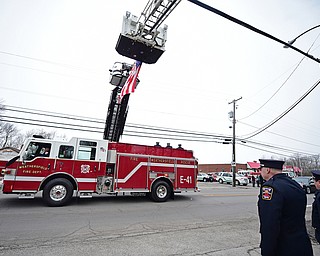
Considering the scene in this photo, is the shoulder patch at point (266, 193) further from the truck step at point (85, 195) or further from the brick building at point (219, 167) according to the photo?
the brick building at point (219, 167)

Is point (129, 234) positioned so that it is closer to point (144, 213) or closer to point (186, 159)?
point (144, 213)

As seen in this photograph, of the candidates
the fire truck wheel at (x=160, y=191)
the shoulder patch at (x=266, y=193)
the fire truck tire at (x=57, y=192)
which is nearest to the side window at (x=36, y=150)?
the fire truck tire at (x=57, y=192)

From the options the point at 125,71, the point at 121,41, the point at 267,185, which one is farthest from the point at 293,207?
the point at 125,71

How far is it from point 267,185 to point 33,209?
7794 millimetres

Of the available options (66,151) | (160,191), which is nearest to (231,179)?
(160,191)

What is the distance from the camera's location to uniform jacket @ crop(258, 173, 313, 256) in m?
2.15

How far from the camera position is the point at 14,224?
5.43 meters

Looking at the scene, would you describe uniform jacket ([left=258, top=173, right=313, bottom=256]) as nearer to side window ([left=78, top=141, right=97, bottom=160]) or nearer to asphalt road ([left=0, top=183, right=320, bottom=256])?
asphalt road ([left=0, top=183, right=320, bottom=256])

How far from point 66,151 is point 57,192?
1623mm

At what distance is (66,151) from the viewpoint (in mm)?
8500

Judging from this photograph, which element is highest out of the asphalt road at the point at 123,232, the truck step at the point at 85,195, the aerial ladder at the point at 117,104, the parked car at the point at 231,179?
the aerial ladder at the point at 117,104

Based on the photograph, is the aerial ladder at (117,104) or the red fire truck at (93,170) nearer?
the red fire truck at (93,170)

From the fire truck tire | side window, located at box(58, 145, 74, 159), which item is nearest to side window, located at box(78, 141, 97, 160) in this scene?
side window, located at box(58, 145, 74, 159)

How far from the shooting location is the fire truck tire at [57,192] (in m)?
7.70
